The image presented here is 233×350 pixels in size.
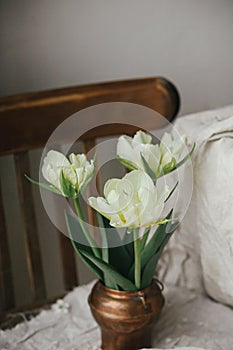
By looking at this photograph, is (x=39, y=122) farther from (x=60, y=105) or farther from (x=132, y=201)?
(x=132, y=201)

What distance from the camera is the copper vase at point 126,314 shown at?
1.02 m

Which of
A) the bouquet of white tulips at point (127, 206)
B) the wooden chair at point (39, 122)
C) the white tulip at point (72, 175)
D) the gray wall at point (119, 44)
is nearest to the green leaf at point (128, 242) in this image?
the bouquet of white tulips at point (127, 206)

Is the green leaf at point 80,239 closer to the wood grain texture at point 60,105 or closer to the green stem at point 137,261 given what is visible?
the green stem at point 137,261

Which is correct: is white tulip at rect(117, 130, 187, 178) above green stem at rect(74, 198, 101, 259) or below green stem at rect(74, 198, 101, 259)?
above

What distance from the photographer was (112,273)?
1.00 metres

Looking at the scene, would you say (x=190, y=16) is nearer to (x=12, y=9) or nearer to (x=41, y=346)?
(x=12, y=9)

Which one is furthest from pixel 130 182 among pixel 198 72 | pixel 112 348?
pixel 198 72

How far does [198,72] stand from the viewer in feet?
4.84

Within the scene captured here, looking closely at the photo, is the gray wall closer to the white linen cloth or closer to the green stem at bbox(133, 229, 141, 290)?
the white linen cloth

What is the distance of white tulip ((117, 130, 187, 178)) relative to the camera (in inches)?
39.8

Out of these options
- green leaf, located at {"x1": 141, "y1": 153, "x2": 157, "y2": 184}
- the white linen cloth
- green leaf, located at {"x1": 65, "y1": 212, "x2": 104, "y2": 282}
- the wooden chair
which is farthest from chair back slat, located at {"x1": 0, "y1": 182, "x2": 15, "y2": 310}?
green leaf, located at {"x1": 141, "y1": 153, "x2": 157, "y2": 184}

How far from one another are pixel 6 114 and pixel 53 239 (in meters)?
0.34

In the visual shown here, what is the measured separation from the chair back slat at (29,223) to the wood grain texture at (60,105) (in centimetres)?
3

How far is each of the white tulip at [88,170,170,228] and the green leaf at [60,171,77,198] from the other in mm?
43
